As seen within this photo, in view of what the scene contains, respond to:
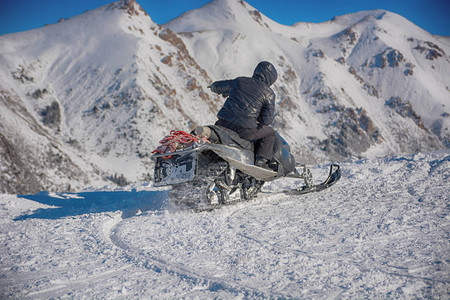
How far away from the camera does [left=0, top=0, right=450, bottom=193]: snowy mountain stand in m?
42.9

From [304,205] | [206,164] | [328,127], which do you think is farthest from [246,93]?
[328,127]

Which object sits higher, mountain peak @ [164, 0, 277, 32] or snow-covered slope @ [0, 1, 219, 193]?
mountain peak @ [164, 0, 277, 32]

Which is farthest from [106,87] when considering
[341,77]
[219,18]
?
[341,77]

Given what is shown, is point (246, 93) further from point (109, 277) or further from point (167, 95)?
Result: point (167, 95)

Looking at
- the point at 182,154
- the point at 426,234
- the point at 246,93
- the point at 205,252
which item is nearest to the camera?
the point at 205,252

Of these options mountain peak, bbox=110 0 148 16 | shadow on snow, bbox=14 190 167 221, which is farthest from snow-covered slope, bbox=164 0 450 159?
shadow on snow, bbox=14 190 167 221

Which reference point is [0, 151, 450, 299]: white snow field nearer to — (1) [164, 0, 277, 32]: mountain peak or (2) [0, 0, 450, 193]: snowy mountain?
(2) [0, 0, 450, 193]: snowy mountain

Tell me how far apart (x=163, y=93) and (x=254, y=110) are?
5727 centimetres

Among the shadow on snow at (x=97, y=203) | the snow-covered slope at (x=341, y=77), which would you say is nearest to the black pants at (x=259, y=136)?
the shadow on snow at (x=97, y=203)

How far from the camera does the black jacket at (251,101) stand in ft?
16.9

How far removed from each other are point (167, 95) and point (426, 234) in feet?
196

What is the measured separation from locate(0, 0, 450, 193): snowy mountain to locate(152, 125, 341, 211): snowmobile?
29.7m

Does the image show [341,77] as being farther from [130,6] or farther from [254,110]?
[254,110]

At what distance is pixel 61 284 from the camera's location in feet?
8.10
